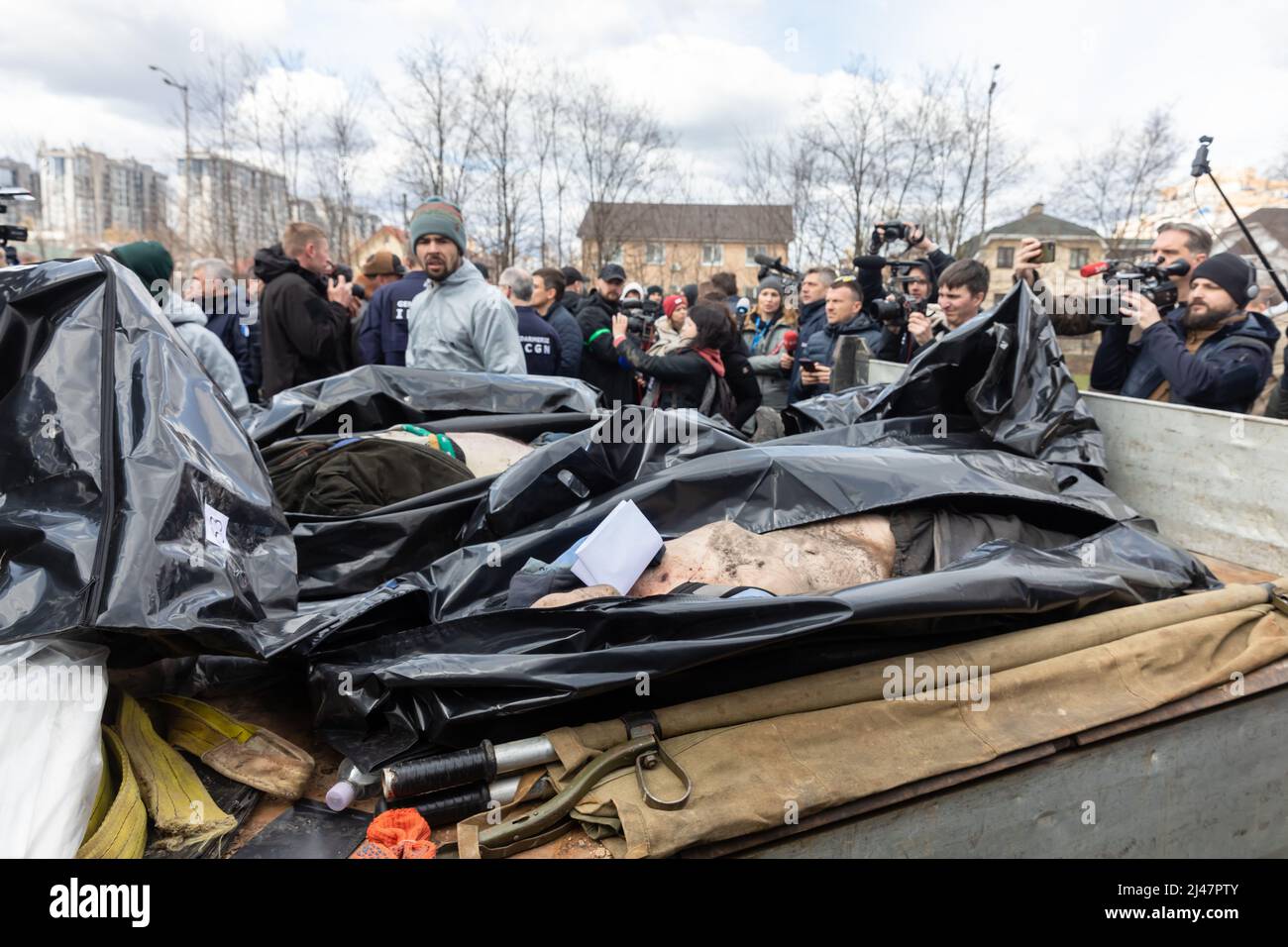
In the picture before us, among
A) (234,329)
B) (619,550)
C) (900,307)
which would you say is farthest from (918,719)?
(234,329)

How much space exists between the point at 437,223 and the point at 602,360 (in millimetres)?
1922

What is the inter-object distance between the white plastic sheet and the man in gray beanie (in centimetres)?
282

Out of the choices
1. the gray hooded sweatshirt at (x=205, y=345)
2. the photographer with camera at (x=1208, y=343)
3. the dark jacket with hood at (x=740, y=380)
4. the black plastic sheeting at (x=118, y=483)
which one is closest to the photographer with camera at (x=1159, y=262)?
the photographer with camera at (x=1208, y=343)

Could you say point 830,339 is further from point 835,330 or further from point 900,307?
point 900,307

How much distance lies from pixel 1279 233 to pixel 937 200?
7.35 metres

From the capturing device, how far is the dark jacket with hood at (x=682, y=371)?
4.73 meters

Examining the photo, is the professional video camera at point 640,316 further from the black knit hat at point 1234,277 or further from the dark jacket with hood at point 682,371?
the black knit hat at point 1234,277

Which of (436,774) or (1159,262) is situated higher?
(1159,262)

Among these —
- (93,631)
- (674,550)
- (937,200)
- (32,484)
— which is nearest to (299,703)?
(93,631)

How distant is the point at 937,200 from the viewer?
1814 cm

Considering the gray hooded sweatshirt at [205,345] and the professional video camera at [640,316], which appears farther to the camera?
the professional video camera at [640,316]

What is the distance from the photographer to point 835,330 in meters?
5.36

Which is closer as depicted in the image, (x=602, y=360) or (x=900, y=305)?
(x=900, y=305)

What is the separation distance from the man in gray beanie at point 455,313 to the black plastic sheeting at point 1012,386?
204 cm
